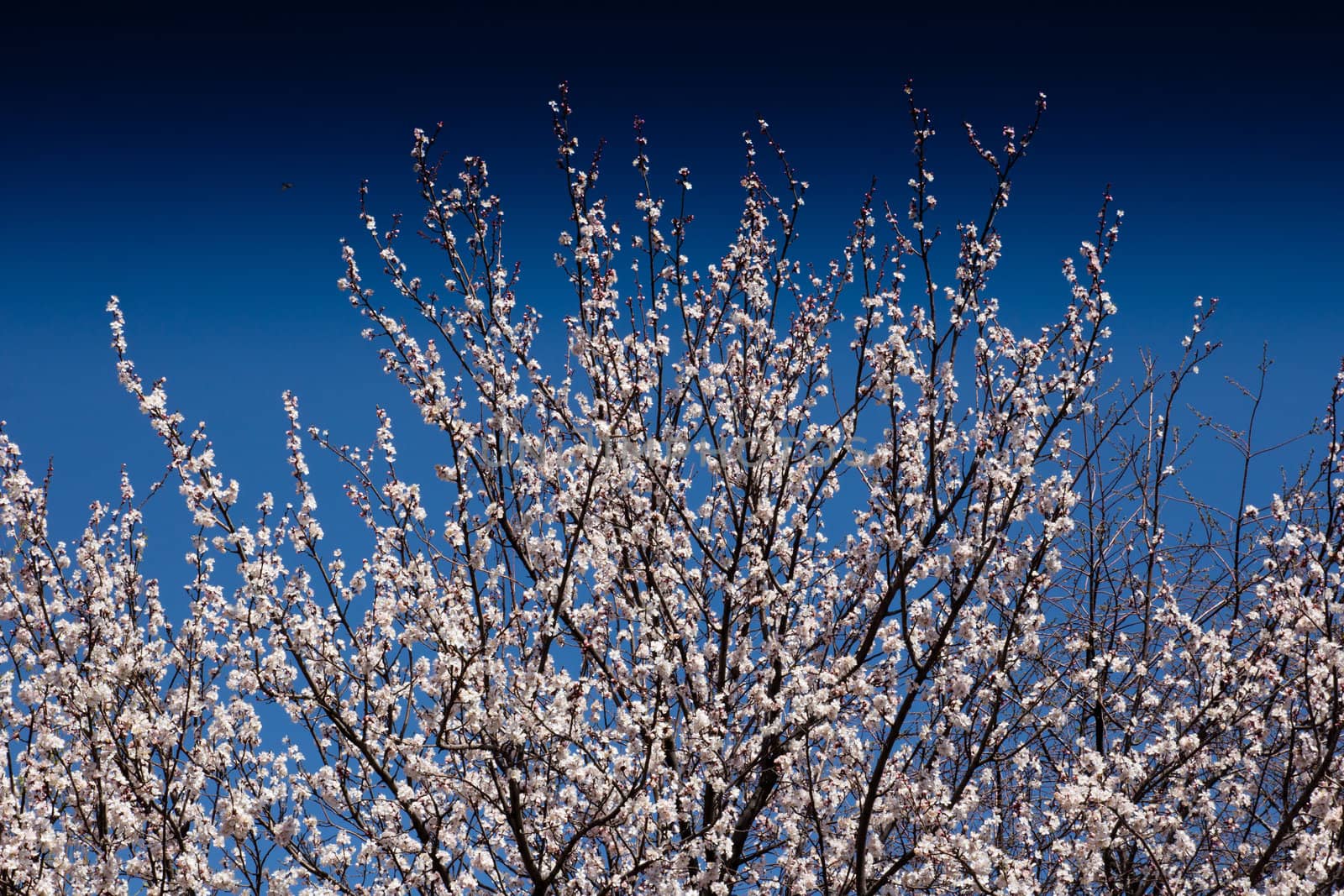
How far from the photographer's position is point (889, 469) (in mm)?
5773

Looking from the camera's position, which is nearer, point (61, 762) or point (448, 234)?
point (61, 762)

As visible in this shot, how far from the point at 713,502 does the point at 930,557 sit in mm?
2308

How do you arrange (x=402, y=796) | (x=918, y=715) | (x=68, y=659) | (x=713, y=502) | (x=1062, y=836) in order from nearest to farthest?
(x=402, y=796) → (x=68, y=659) → (x=1062, y=836) → (x=918, y=715) → (x=713, y=502)

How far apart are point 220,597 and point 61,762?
71.3 inches

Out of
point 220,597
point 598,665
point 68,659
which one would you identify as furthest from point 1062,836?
point 68,659

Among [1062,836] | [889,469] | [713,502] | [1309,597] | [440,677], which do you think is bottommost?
[1062,836]

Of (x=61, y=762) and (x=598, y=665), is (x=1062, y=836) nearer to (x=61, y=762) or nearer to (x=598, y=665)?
(x=598, y=665)

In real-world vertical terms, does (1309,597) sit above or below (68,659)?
below

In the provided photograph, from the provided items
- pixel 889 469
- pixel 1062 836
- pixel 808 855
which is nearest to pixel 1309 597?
pixel 1062 836

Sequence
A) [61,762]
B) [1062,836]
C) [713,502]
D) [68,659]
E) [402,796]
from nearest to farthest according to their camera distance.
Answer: [402,796] → [68,659] → [61,762] → [1062,836] → [713,502]

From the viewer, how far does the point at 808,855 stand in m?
5.99

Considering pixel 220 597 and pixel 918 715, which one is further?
pixel 918 715

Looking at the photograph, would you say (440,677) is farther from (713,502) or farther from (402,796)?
(713,502)

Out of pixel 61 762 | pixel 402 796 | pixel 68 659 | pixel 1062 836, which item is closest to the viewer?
pixel 402 796
